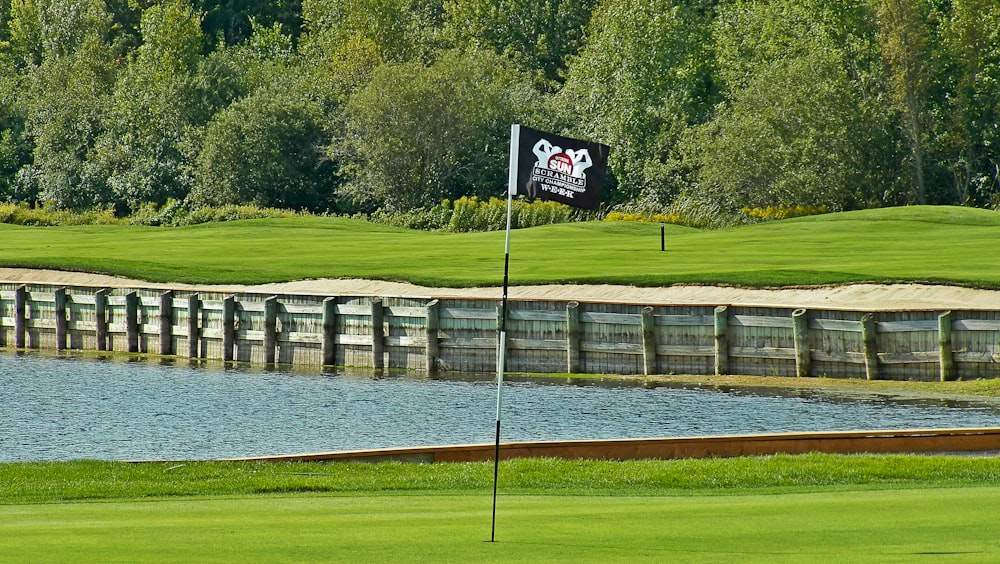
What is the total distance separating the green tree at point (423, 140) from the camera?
70438mm

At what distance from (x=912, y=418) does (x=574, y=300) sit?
9.62 m

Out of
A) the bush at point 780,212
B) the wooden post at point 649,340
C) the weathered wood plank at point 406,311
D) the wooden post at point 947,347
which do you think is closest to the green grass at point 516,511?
the wooden post at point 947,347

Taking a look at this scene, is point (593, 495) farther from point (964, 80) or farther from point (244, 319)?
point (964, 80)

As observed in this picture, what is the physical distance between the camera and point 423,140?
70.7 m

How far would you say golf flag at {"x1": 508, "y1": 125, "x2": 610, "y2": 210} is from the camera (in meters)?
13.8

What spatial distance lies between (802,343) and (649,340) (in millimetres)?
3278

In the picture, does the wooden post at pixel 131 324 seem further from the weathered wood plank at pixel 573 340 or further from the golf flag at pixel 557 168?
the golf flag at pixel 557 168

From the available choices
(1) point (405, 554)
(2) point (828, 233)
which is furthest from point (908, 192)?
(1) point (405, 554)

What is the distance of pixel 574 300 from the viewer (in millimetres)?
32125

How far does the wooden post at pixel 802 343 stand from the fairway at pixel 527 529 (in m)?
16.2

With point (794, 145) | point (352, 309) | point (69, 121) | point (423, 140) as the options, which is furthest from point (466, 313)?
point (69, 121)

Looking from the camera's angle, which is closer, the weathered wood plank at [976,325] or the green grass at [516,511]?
the green grass at [516,511]

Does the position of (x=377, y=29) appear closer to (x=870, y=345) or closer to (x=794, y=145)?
(x=794, y=145)

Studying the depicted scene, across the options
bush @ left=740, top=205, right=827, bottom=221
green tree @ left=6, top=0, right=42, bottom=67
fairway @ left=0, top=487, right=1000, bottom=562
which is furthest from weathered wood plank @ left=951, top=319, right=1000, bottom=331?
green tree @ left=6, top=0, right=42, bottom=67
